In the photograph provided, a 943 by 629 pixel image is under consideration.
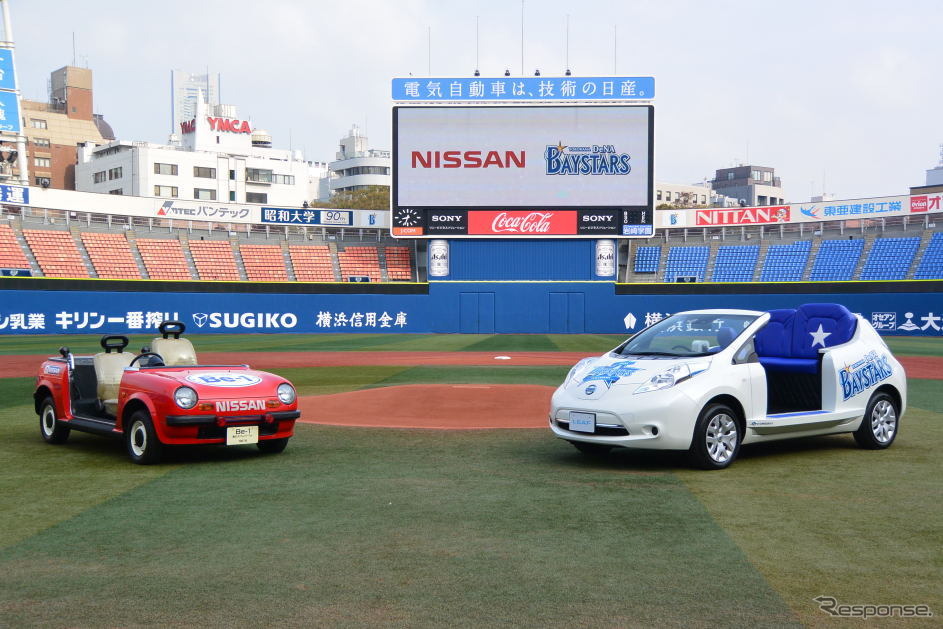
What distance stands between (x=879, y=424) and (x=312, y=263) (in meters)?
45.1

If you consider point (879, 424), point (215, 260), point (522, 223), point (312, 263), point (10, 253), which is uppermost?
point (522, 223)

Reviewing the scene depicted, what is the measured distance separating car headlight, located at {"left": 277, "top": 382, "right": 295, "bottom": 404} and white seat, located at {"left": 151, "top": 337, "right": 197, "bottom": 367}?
1619 millimetres

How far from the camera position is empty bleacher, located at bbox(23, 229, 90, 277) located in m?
44.3

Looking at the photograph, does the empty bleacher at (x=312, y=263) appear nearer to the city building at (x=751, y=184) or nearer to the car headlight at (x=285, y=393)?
the car headlight at (x=285, y=393)

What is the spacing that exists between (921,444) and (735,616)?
6.98 meters

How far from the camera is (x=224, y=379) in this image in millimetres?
9484

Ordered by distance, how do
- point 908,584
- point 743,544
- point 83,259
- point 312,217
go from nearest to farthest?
point 908,584 → point 743,544 → point 83,259 → point 312,217

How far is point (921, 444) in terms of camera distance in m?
10.3

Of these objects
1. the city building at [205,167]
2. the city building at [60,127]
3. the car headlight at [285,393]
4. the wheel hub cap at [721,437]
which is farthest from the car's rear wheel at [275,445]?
the city building at [60,127]

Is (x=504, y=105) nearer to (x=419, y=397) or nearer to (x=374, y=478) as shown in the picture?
(x=419, y=397)

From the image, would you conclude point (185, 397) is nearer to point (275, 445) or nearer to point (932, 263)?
point (275, 445)

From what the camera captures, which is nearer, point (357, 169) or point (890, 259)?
point (890, 259)

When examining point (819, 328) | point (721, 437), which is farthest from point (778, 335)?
point (721, 437)

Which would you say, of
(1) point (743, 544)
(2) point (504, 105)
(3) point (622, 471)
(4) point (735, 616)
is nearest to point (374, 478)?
(3) point (622, 471)
